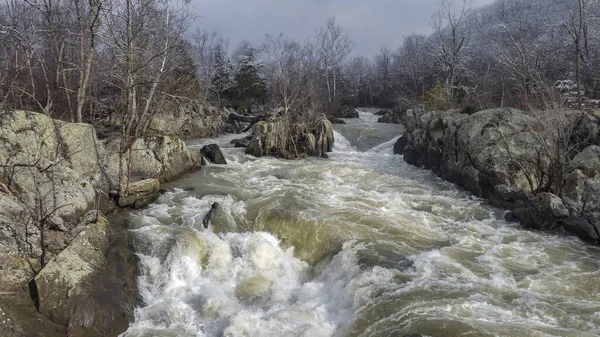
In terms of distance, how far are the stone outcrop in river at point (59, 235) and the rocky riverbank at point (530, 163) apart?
9.59 metres

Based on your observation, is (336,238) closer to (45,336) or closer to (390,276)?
(390,276)

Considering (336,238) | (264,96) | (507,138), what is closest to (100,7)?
(336,238)

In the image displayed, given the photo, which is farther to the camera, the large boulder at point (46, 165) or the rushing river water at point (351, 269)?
the large boulder at point (46, 165)

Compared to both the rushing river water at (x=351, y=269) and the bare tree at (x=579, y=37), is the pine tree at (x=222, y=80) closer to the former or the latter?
the bare tree at (x=579, y=37)

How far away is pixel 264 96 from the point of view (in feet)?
131

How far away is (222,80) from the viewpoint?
1591 inches

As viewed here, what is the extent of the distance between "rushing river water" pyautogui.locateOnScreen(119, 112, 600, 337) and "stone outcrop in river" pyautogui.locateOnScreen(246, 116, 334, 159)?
7.12 m

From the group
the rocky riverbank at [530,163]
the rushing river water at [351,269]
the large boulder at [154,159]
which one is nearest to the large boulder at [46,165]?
the large boulder at [154,159]

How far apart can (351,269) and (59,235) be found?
5408mm

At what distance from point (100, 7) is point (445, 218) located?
35.2 feet

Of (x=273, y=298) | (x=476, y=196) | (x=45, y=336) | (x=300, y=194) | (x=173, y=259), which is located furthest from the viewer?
(x=476, y=196)

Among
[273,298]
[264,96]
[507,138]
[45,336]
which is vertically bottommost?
[273,298]

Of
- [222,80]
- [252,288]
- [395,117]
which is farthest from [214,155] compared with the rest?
[222,80]

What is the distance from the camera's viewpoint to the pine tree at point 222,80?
129 feet
